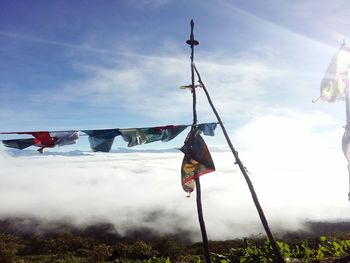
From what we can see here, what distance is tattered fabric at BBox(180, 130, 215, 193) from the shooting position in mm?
16000

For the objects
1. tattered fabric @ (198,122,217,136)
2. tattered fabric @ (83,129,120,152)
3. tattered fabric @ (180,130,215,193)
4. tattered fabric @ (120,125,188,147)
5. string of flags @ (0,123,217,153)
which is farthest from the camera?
tattered fabric @ (198,122,217,136)

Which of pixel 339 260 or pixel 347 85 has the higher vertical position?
pixel 347 85

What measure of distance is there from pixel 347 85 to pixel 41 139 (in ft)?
42.0

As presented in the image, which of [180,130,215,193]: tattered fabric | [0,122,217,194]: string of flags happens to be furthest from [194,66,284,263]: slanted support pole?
[180,130,215,193]: tattered fabric

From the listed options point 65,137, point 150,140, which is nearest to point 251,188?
point 150,140

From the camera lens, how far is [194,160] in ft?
53.0

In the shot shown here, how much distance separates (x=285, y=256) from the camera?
17.8 m

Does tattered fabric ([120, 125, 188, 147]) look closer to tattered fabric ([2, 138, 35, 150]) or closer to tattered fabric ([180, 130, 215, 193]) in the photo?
tattered fabric ([180, 130, 215, 193])

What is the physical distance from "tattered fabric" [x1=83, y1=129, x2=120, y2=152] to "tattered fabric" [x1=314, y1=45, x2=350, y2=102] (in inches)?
367

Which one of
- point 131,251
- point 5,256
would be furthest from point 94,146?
point 131,251

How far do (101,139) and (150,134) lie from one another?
2.24 m

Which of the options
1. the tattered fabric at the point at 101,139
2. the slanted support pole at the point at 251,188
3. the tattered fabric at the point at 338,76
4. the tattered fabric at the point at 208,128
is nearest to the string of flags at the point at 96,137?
the tattered fabric at the point at 101,139

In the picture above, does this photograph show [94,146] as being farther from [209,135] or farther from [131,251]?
[131,251]

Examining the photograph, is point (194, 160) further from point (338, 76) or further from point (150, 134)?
point (338, 76)
